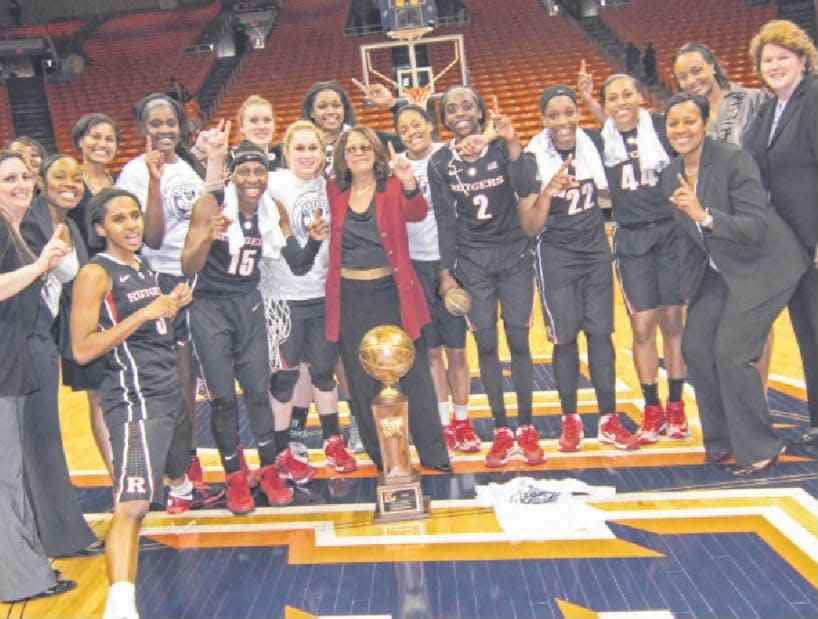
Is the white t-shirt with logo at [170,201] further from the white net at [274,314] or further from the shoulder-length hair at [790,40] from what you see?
the shoulder-length hair at [790,40]

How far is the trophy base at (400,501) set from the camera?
12.5 ft

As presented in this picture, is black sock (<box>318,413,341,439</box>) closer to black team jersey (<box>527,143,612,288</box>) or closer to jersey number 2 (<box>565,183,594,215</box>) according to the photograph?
black team jersey (<box>527,143,612,288</box>)

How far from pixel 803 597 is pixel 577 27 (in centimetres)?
1839

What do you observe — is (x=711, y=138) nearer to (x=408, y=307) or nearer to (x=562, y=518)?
(x=408, y=307)

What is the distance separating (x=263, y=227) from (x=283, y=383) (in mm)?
870

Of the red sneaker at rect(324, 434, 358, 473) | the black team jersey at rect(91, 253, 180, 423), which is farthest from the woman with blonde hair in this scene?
the black team jersey at rect(91, 253, 180, 423)

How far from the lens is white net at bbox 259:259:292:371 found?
4.23 metres

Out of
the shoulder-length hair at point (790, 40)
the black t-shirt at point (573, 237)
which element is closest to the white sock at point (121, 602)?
the black t-shirt at point (573, 237)

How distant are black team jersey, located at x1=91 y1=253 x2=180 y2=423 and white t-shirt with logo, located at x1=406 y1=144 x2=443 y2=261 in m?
1.63

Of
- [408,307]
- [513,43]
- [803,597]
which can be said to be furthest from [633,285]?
[513,43]

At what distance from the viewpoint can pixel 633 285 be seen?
4.43 m

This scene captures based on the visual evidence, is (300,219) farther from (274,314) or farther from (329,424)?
(329,424)

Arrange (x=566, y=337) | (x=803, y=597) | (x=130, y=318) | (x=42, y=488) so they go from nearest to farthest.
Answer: (x=803, y=597) → (x=130, y=318) → (x=42, y=488) → (x=566, y=337)

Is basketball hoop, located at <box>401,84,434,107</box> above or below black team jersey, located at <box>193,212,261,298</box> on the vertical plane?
above
